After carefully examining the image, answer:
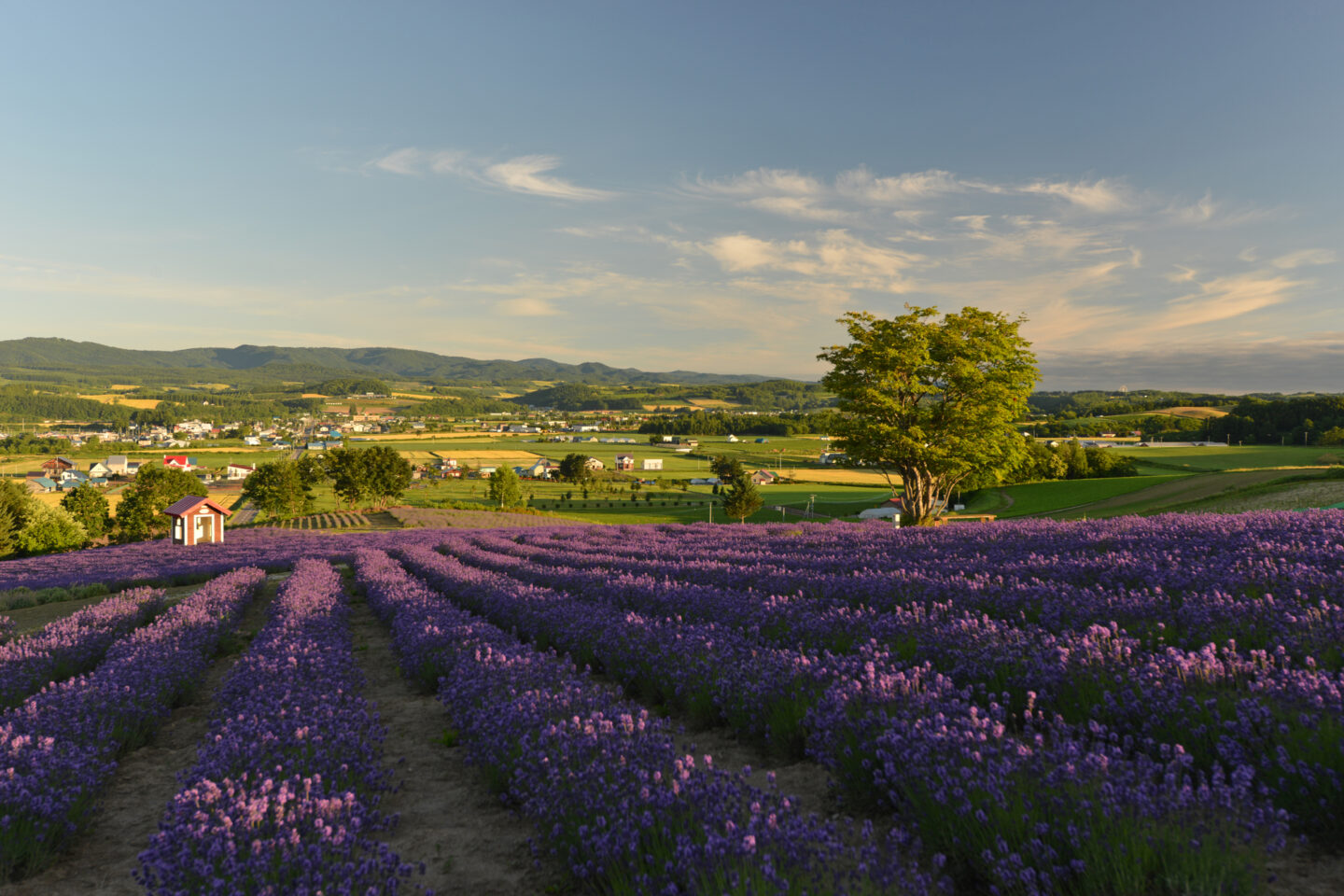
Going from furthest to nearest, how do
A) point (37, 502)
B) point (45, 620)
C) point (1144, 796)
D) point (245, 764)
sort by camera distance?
point (37, 502), point (45, 620), point (245, 764), point (1144, 796)

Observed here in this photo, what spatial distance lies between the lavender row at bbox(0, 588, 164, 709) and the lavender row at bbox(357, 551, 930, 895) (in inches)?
235

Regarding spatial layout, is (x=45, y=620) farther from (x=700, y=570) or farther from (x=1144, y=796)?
(x=1144, y=796)

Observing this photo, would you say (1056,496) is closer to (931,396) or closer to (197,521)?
(931,396)

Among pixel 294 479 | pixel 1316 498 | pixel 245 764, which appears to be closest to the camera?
pixel 245 764

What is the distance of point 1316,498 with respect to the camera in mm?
21141

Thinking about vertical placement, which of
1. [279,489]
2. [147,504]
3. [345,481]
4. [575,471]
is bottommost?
[575,471]

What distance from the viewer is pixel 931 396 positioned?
28078mm

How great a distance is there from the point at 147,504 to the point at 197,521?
33061 mm

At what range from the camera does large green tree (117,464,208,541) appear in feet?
189

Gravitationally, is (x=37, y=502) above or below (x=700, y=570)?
below

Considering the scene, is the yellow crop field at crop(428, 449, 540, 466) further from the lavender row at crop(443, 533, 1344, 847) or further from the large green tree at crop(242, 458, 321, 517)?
the lavender row at crop(443, 533, 1344, 847)

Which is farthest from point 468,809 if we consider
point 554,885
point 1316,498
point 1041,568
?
point 1316,498

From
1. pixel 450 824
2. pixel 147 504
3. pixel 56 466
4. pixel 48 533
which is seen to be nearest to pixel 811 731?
pixel 450 824

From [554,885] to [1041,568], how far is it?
743cm
